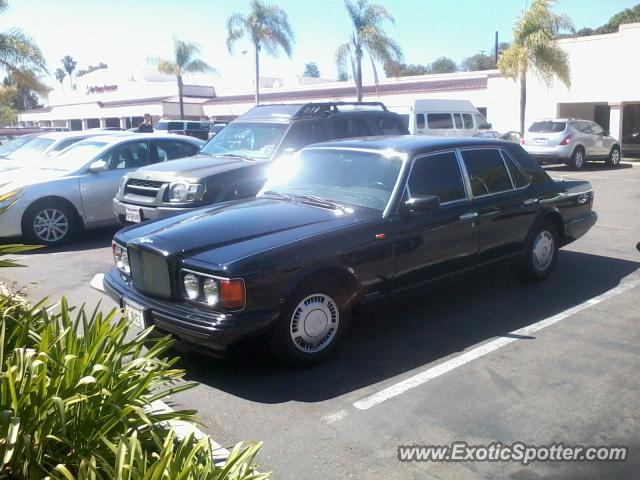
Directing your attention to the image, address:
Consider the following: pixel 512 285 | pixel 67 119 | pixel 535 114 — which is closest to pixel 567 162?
pixel 535 114

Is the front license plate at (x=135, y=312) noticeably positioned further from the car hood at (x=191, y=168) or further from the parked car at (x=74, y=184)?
the parked car at (x=74, y=184)

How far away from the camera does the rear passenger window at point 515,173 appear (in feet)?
21.7

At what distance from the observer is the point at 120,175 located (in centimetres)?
995

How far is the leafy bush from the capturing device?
8.17 feet

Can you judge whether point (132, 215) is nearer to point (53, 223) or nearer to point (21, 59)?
point (53, 223)

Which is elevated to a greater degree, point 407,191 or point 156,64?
point 156,64

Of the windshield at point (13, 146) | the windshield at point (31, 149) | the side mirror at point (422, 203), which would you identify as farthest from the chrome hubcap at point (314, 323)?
the windshield at point (13, 146)

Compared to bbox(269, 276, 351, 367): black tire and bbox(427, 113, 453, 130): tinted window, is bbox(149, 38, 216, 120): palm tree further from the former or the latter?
bbox(269, 276, 351, 367): black tire

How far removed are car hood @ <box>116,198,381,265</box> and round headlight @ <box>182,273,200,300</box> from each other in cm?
14

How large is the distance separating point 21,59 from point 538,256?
25.4 m

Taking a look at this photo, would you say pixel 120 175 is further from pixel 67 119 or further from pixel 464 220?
pixel 67 119

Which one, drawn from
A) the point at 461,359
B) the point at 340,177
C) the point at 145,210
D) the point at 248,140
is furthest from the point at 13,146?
the point at 461,359

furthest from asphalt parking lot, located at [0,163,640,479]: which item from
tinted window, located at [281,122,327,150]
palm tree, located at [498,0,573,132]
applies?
palm tree, located at [498,0,573,132]

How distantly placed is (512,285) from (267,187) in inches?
110
